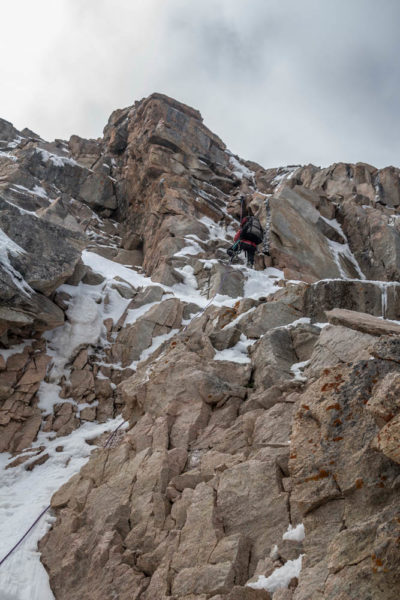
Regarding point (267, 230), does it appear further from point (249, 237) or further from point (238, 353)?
point (238, 353)

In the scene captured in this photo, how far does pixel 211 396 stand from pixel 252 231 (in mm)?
13826

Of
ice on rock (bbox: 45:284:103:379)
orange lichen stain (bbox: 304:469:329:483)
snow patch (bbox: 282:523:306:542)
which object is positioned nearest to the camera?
orange lichen stain (bbox: 304:469:329:483)

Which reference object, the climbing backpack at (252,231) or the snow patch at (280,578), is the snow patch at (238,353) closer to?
the snow patch at (280,578)

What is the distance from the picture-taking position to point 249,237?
846 inches

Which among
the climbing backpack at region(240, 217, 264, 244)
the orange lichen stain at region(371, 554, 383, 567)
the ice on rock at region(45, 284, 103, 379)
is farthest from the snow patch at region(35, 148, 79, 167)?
the orange lichen stain at region(371, 554, 383, 567)

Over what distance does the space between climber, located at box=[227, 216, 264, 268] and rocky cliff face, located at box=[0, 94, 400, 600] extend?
1.07m

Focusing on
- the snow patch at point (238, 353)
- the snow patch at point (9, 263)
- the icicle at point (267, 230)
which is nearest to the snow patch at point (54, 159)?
the icicle at point (267, 230)

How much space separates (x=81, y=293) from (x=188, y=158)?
76.5 feet

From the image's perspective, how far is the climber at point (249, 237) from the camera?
21094 mm

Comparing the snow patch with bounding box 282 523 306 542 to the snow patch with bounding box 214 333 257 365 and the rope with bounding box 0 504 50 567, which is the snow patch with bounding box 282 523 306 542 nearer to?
the snow patch with bounding box 214 333 257 365

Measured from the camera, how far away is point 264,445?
708 cm

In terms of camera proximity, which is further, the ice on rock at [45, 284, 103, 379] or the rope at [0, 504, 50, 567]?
the ice on rock at [45, 284, 103, 379]

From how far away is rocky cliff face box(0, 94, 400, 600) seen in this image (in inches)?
178

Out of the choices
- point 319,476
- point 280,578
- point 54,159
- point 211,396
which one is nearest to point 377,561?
point 319,476
